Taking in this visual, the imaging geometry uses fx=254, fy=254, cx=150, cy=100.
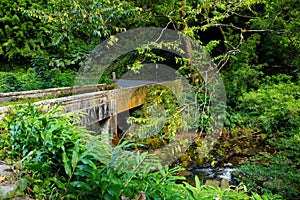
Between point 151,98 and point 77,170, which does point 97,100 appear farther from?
point 77,170

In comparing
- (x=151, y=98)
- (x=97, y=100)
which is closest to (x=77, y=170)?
(x=97, y=100)

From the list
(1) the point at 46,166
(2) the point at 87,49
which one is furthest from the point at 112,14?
(1) the point at 46,166

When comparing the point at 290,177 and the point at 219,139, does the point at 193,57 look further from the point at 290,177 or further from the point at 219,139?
the point at 290,177

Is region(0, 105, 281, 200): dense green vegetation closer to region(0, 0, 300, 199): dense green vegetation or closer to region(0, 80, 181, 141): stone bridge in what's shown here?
region(0, 0, 300, 199): dense green vegetation

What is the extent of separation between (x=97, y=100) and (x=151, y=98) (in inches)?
90.4

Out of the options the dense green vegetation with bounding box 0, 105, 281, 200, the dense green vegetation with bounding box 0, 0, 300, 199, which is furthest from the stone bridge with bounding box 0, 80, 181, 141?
the dense green vegetation with bounding box 0, 105, 281, 200

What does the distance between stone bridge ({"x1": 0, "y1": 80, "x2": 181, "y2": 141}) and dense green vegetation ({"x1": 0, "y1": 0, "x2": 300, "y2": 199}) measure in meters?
0.51

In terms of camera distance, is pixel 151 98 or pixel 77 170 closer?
pixel 77 170

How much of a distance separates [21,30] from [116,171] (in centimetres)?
983

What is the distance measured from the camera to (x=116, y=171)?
151 cm

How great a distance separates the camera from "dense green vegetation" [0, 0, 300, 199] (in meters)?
1.55

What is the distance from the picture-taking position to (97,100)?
5301 millimetres

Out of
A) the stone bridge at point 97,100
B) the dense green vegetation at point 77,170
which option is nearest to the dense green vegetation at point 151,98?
the dense green vegetation at point 77,170

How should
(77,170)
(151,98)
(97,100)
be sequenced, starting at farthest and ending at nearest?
(151,98)
(97,100)
(77,170)
